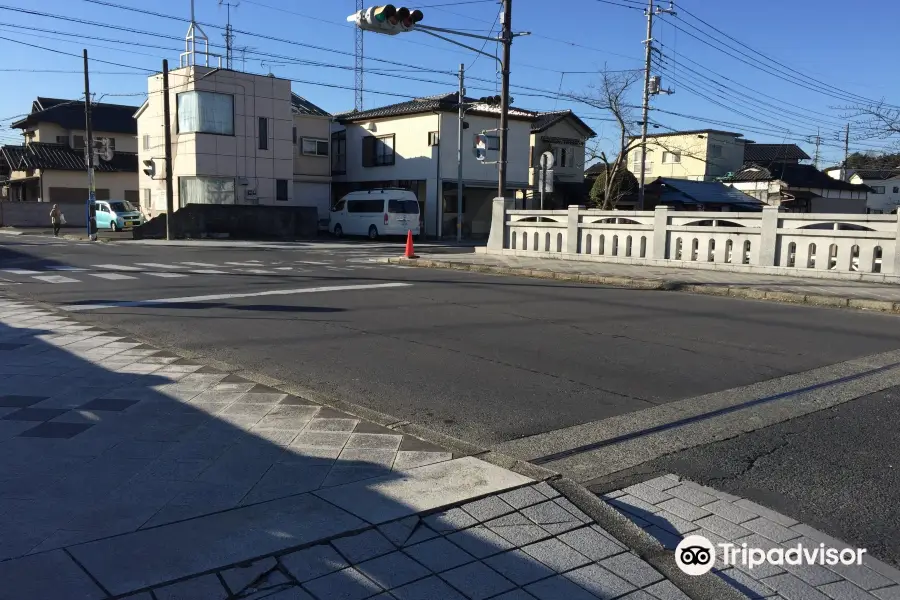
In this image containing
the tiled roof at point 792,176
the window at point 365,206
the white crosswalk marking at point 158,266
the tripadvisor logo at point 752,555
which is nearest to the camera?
the tripadvisor logo at point 752,555

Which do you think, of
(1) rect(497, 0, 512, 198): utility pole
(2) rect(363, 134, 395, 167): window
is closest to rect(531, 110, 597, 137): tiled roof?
(2) rect(363, 134, 395, 167): window

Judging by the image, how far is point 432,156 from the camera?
1591 inches

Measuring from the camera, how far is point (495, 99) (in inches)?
1743

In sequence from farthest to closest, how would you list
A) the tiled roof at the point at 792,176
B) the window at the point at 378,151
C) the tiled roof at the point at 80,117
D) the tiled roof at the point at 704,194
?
the tiled roof at the point at 792,176
the tiled roof at the point at 80,117
the tiled roof at the point at 704,194
the window at the point at 378,151

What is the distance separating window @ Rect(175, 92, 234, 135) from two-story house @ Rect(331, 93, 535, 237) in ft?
32.3

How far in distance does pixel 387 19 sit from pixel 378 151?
29079 mm

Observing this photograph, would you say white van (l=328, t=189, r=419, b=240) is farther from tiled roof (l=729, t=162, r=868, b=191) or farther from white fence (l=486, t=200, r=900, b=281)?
tiled roof (l=729, t=162, r=868, b=191)

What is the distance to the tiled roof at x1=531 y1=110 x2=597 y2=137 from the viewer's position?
154 ft

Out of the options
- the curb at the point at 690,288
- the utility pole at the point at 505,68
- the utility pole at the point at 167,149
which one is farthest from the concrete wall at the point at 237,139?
the curb at the point at 690,288

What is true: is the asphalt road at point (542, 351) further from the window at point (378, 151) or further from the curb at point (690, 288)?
the window at point (378, 151)

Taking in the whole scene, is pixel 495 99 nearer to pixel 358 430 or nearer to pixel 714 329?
pixel 714 329

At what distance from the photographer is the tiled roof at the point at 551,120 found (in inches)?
1849

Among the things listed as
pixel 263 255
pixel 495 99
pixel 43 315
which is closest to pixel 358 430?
pixel 43 315

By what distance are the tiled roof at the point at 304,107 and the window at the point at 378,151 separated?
3.01 m
